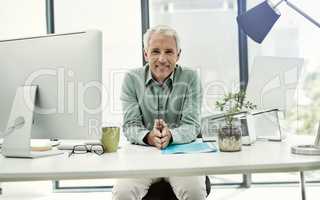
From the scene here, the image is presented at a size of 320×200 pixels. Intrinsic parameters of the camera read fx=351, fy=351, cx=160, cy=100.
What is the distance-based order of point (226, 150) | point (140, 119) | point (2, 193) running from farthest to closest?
1. point (2, 193)
2. point (140, 119)
3. point (226, 150)

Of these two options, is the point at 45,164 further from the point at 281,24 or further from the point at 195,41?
the point at 281,24

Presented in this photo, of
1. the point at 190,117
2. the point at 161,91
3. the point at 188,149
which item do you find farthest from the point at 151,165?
the point at 161,91

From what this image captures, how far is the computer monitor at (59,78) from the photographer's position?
1.24m

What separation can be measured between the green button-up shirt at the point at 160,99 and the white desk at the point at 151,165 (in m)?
0.47

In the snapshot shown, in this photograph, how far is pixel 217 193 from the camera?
10.6ft

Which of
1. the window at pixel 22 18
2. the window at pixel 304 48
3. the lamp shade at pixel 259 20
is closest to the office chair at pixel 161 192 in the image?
the lamp shade at pixel 259 20

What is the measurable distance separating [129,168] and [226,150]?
0.41 meters

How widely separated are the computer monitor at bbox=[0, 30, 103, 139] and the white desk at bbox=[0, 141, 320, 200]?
13cm

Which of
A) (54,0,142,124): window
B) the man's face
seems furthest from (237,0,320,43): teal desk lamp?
(54,0,142,124): window

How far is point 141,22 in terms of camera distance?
343 centimetres

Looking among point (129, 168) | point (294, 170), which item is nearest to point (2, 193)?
point (129, 168)

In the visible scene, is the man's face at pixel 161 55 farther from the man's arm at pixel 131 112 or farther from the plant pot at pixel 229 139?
the plant pot at pixel 229 139

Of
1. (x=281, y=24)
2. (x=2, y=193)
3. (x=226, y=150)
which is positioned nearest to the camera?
(x=226, y=150)

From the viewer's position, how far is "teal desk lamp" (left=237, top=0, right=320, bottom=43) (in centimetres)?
142
